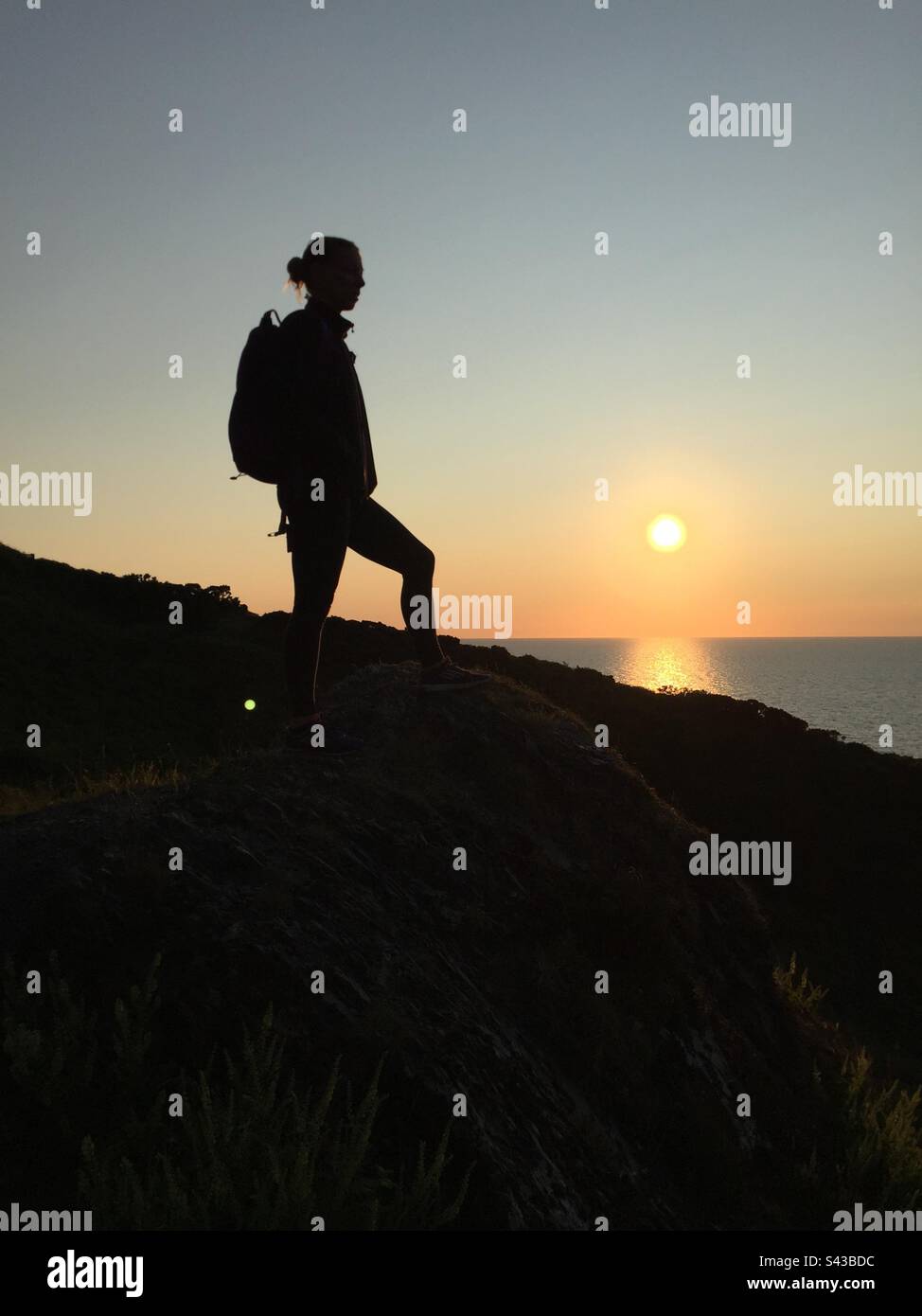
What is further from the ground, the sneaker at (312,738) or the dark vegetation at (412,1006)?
the sneaker at (312,738)

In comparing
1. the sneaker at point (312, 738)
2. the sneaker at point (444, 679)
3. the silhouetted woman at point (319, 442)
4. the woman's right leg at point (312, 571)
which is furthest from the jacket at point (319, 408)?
the sneaker at point (444, 679)

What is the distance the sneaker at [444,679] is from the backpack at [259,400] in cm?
279

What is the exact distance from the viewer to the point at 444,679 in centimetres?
782

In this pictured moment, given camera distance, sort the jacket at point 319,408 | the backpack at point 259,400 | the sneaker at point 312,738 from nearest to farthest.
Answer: the backpack at point 259,400, the jacket at point 319,408, the sneaker at point 312,738

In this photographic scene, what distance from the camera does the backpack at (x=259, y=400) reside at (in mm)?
5430

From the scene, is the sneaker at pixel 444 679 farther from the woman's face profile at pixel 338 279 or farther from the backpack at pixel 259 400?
the woman's face profile at pixel 338 279

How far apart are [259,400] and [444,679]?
→ 10.5ft

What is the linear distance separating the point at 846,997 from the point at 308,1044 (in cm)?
1761

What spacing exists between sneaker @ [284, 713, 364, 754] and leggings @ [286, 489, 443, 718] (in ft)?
0.28

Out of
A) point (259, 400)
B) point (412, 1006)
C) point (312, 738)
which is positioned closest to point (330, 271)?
point (259, 400)

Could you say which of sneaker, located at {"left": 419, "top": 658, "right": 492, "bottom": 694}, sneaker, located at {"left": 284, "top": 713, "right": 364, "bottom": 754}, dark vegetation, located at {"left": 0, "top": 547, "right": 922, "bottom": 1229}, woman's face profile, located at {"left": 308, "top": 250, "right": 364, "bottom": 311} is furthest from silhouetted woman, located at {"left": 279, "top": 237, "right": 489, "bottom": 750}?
sneaker, located at {"left": 419, "top": 658, "right": 492, "bottom": 694}
